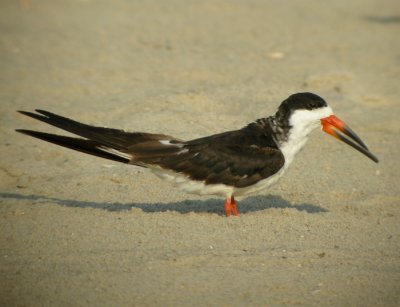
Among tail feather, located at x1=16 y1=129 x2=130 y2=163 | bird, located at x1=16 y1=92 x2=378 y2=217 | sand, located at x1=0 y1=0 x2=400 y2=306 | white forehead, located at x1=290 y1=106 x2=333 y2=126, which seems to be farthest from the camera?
white forehead, located at x1=290 y1=106 x2=333 y2=126

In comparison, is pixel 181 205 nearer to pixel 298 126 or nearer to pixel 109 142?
pixel 109 142

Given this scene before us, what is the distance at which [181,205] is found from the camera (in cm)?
583

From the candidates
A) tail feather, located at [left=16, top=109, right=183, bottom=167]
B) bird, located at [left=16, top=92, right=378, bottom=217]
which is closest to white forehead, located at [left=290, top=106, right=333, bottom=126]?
bird, located at [left=16, top=92, right=378, bottom=217]

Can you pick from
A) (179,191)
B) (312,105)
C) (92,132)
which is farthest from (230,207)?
(92,132)

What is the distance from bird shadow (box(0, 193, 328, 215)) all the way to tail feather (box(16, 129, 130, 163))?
65 centimetres

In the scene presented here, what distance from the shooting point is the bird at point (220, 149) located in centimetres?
507

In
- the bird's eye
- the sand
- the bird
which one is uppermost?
the bird's eye

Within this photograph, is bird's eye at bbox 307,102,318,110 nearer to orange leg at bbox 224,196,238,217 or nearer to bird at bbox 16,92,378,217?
bird at bbox 16,92,378,217

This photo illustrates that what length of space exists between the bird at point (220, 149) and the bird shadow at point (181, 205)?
45 centimetres

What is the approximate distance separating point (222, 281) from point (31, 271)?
1.29 metres

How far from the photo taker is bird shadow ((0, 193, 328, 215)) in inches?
223

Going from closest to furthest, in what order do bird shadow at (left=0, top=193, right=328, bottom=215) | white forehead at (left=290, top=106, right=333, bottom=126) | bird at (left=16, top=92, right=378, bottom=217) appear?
bird at (left=16, top=92, right=378, bottom=217), white forehead at (left=290, top=106, right=333, bottom=126), bird shadow at (left=0, top=193, right=328, bottom=215)

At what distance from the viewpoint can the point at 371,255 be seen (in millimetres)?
4859

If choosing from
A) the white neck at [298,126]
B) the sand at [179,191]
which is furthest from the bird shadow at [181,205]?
the white neck at [298,126]
